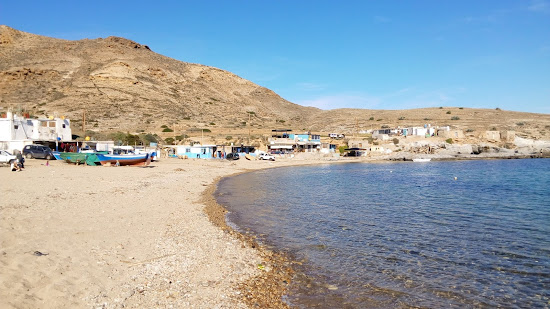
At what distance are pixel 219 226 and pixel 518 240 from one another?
1017 centimetres

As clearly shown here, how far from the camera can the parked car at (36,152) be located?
34.6 meters

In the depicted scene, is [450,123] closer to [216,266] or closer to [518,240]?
[518,240]

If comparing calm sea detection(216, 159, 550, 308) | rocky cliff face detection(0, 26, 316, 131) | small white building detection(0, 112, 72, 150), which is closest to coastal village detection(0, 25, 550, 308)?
small white building detection(0, 112, 72, 150)

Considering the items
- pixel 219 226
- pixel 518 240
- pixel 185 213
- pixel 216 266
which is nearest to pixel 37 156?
pixel 185 213

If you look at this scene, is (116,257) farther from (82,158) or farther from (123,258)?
(82,158)

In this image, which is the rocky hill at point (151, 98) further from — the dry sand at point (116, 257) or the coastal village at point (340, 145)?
the dry sand at point (116, 257)

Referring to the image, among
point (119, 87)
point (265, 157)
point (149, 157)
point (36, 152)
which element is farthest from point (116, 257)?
point (119, 87)

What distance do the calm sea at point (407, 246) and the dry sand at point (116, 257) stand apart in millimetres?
1437

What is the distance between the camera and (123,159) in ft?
116

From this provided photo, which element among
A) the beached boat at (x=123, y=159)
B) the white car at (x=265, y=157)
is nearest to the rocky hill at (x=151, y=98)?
the white car at (x=265, y=157)

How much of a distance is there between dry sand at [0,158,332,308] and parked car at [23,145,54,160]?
22.0 meters

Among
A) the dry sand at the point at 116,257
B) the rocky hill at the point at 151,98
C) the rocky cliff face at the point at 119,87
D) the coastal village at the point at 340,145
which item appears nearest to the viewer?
the dry sand at the point at 116,257

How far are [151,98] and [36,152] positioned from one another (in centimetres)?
5975

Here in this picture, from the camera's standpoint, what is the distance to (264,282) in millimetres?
8203
